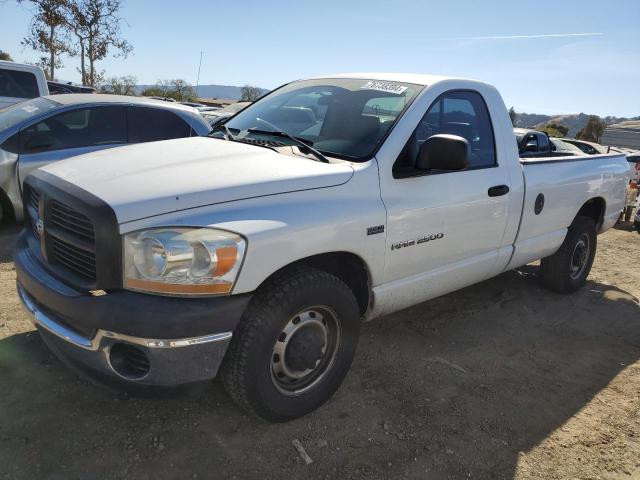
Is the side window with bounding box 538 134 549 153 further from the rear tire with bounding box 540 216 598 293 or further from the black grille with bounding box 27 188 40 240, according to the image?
the black grille with bounding box 27 188 40 240

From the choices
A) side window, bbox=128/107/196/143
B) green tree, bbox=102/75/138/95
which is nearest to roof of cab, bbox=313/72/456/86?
side window, bbox=128/107/196/143

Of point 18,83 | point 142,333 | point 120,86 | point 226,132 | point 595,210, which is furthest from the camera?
point 120,86

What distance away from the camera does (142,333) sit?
2180 mm

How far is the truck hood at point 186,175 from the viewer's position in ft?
7.50

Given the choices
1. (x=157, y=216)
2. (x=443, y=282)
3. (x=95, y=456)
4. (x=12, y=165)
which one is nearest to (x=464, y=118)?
(x=443, y=282)

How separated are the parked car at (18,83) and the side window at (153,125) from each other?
11.1 feet

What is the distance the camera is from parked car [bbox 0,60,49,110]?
8.53 m

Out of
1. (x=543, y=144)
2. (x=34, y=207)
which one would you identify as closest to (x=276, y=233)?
(x=34, y=207)

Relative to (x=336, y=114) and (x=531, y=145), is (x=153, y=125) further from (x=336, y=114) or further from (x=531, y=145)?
(x=531, y=145)

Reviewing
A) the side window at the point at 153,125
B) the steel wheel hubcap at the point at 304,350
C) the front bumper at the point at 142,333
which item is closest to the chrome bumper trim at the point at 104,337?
the front bumper at the point at 142,333

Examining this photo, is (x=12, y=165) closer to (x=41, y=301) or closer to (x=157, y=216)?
(x=41, y=301)

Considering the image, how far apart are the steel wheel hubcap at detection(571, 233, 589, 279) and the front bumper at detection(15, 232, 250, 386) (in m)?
4.05

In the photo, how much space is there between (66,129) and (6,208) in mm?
1148

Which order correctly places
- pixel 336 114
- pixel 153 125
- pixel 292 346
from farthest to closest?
pixel 153 125 → pixel 336 114 → pixel 292 346
